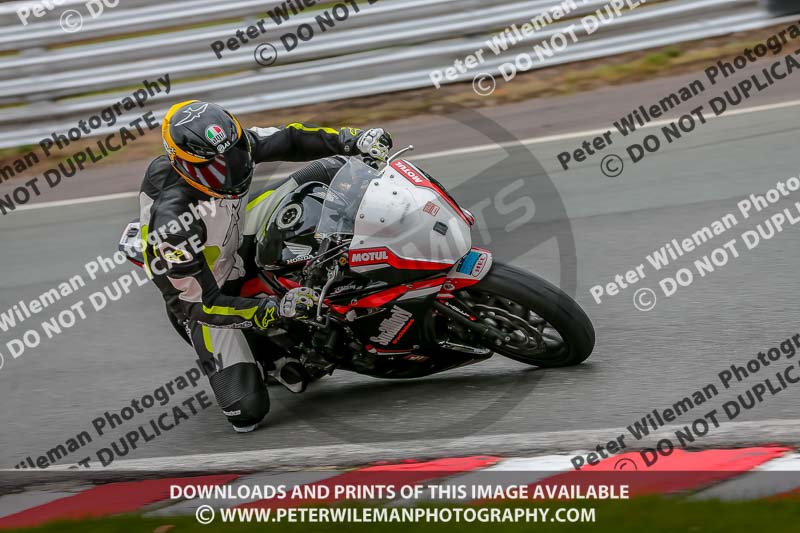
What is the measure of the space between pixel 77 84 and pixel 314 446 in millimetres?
6491

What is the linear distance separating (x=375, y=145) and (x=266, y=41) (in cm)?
509

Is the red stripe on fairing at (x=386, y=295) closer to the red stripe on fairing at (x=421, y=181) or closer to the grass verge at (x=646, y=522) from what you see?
the red stripe on fairing at (x=421, y=181)

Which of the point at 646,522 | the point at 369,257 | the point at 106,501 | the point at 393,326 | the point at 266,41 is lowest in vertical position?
the point at 646,522

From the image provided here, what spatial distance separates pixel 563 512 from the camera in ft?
11.8

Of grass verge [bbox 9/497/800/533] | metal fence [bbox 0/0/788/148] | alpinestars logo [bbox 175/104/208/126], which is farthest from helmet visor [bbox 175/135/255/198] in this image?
metal fence [bbox 0/0/788/148]

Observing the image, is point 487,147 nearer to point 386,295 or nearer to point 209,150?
point 386,295

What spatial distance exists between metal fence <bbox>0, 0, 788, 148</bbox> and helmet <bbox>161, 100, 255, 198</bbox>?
5.07m

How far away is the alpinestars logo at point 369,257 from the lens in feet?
15.5

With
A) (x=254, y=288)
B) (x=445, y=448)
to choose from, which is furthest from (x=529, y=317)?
(x=254, y=288)

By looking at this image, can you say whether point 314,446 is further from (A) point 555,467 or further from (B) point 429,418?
(A) point 555,467

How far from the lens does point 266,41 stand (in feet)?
32.6

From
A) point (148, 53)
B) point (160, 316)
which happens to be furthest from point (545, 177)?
point (148, 53)

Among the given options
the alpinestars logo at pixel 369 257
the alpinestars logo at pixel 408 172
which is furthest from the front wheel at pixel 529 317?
the alpinestars logo at pixel 408 172

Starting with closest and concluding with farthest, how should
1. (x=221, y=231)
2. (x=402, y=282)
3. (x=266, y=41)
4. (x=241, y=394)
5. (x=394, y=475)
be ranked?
(x=394, y=475) < (x=402, y=282) < (x=221, y=231) < (x=241, y=394) < (x=266, y=41)
